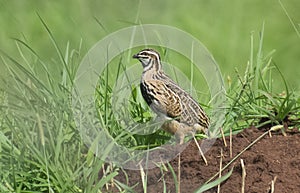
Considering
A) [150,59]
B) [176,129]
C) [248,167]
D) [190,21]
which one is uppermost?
[150,59]

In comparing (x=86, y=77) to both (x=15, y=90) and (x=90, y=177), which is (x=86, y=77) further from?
(x=90, y=177)

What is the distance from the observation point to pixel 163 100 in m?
6.03

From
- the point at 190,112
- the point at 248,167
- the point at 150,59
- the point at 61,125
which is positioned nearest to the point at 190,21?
the point at 150,59

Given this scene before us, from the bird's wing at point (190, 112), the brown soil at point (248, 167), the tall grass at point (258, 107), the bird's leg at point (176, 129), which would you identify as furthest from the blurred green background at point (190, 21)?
the brown soil at point (248, 167)

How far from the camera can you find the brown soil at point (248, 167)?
5.21 metres

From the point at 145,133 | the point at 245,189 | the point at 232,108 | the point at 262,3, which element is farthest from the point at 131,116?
the point at 262,3

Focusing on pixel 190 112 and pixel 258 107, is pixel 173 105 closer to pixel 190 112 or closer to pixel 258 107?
pixel 190 112

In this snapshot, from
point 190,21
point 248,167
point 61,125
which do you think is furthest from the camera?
point 190,21

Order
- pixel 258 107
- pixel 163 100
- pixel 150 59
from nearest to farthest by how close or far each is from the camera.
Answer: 1. pixel 258 107
2. pixel 163 100
3. pixel 150 59

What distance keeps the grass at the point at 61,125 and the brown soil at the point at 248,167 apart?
11cm

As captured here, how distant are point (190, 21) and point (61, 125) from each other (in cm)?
530

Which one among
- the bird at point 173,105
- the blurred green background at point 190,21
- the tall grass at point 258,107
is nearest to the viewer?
the tall grass at point 258,107

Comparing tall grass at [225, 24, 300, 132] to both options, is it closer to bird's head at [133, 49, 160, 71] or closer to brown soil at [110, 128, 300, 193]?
brown soil at [110, 128, 300, 193]

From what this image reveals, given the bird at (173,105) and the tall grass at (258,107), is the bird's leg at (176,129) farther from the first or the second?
the tall grass at (258,107)
